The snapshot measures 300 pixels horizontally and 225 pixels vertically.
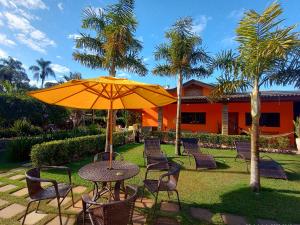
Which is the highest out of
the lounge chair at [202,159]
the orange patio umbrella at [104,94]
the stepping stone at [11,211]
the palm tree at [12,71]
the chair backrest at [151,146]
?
the palm tree at [12,71]

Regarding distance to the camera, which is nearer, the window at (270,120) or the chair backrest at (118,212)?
the chair backrest at (118,212)

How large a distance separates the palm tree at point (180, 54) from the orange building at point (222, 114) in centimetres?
529

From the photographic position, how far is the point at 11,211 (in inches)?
179

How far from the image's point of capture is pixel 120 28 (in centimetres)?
941

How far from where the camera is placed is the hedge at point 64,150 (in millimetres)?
7914

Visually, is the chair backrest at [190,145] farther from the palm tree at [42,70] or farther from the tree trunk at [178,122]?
the palm tree at [42,70]

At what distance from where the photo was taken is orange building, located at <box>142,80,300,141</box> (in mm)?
17172

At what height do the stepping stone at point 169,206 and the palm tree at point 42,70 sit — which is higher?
the palm tree at point 42,70

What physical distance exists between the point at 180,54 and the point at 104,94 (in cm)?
746

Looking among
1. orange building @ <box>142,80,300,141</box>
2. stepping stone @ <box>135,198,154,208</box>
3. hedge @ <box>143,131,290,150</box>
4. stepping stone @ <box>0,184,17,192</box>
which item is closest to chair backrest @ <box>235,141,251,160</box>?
hedge @ <box>143,131,290,150</box>

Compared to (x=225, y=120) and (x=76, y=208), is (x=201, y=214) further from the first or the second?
(x=225, y=120)

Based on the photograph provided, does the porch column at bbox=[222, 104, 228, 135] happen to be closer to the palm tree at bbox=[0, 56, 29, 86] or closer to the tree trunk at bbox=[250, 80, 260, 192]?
the tree trunk at bbox=[250, 80, 260, 192]

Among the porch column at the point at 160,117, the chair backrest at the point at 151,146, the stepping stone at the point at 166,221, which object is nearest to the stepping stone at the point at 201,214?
the stepping stone at the point at 166,221

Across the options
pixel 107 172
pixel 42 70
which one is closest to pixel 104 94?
pixel 107 172
